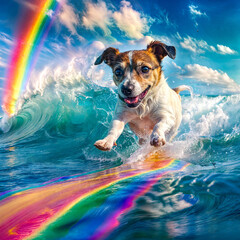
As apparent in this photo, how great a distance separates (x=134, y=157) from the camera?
170 inches

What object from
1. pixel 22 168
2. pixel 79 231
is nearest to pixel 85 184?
pixel 79 231

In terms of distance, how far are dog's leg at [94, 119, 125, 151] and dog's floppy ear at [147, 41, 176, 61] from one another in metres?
1.30

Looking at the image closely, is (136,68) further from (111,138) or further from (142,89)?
(111,138)

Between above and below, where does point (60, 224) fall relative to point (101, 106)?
below

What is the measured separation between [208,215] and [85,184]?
1.46 m

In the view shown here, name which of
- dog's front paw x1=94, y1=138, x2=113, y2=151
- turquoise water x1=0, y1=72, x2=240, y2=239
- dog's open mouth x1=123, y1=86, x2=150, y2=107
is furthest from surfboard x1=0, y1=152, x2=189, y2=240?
dog's open mouth x1=123, y1=86, x2=150, y2=107

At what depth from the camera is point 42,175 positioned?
3285 mm

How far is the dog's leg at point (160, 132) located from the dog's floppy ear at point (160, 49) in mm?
1034

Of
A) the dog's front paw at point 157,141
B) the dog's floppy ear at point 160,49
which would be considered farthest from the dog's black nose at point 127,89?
the dog's floppy ear at point 160,49

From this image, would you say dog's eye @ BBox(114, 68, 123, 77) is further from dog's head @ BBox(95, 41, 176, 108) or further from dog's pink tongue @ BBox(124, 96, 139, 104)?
dog's pink tongue @ BBox(124, 96, 139, 104)

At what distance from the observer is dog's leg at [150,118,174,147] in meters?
3.15

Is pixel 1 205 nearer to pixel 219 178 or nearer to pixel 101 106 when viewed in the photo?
pixel 219 178

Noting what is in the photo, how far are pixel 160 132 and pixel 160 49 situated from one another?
147 cm

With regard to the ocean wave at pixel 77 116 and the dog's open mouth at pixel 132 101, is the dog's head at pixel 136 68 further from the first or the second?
the ocean wave at pixel 77 116
